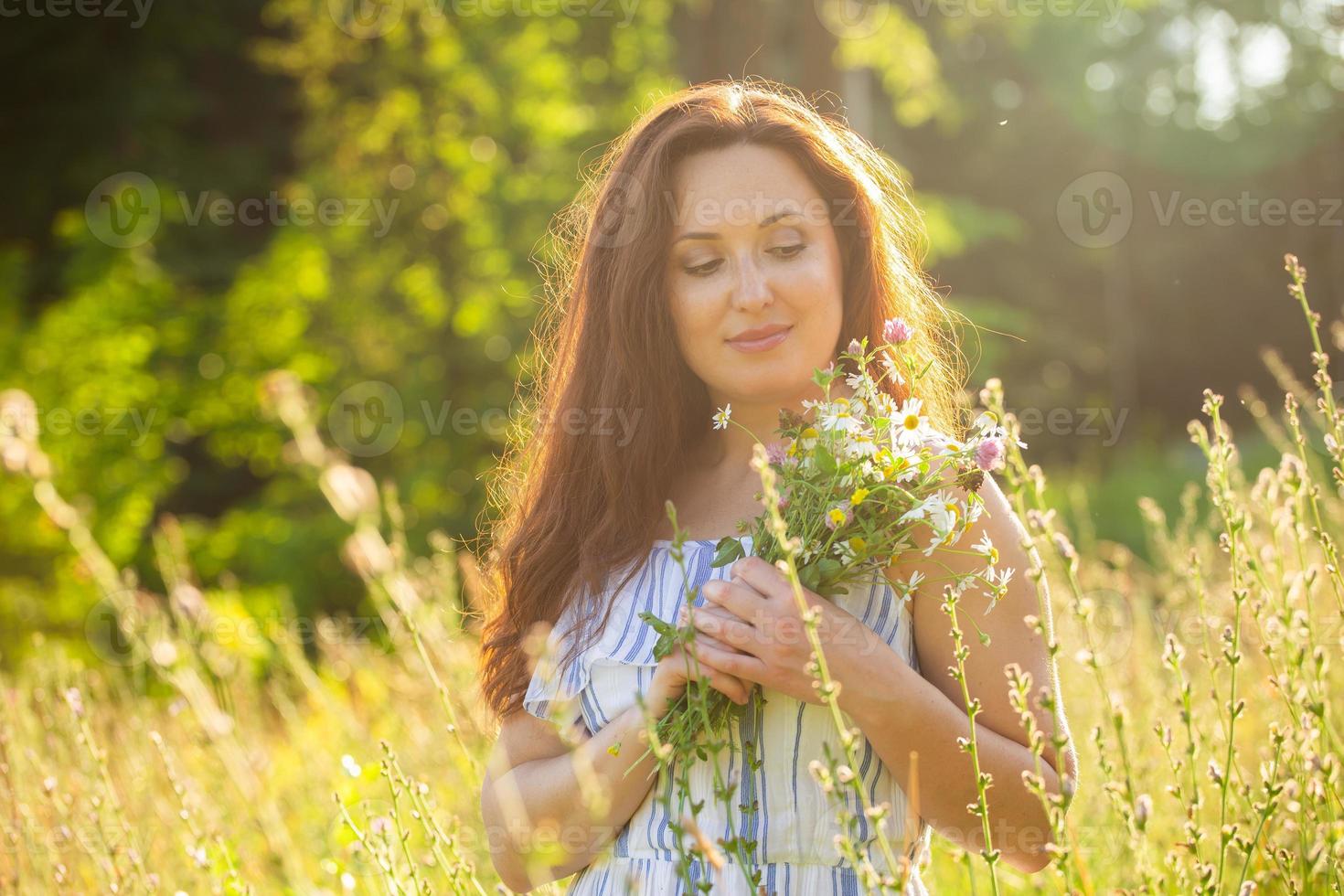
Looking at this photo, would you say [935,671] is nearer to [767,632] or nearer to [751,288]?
[767,632]

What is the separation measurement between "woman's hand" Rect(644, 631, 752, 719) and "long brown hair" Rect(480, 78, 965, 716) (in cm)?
32

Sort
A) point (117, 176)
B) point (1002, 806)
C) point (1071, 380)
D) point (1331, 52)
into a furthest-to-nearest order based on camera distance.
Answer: point (1071, 380) → point (1331, 52) → point (117, 176) → point (1002, 806)

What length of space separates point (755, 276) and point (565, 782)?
0.90 meters

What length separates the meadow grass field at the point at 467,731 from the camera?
4.05ft

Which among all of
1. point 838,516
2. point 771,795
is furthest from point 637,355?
point 771,795

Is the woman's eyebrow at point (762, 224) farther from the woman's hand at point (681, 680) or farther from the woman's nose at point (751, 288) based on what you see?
the woman's hand at point (681, 680)

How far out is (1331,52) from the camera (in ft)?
63.3

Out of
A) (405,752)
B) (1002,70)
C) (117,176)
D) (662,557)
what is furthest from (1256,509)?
(1002,70)

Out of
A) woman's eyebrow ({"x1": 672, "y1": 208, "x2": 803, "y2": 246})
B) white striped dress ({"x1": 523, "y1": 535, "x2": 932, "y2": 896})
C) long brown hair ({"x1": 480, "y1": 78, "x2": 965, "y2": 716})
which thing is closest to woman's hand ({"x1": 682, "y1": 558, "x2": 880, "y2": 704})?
white striped dress ({"x1": 523, "y1": 535, "x2": 932, "y2": 896})

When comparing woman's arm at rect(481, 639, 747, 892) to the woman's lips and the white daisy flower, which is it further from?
the woman's lips

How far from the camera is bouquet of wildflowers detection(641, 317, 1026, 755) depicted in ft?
5.00

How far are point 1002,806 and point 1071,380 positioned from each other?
20607mm

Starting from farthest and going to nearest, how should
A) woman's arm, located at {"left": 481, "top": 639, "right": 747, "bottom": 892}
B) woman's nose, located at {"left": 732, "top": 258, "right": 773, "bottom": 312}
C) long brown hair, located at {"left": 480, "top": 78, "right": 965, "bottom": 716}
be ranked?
long brown hair, located at {"left": 480, "top": 78, "right": 965, "bottom": 716}
woman's nose, located at {"left": 732, "top": 258, "right": 773, "bottom": 312}
woman's arm, located at {"left": 481, "top": 639, "right": 747, "bottom": 892}

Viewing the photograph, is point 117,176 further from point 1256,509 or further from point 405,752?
point 1256,509
